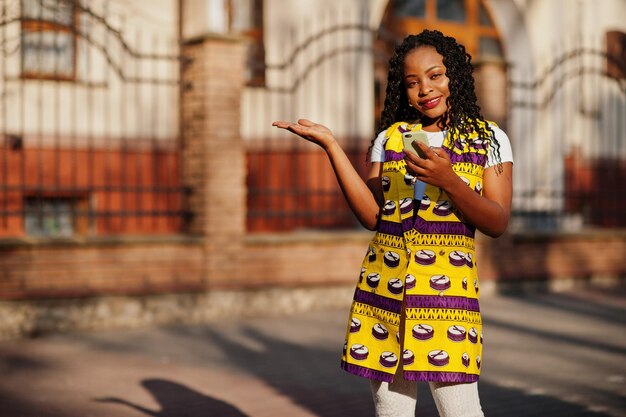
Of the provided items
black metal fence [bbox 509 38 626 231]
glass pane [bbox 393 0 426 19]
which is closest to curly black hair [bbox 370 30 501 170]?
black metal fence [bbox 509 38 626 231]

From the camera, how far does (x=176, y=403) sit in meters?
6.23

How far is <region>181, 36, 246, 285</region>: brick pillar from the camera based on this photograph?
10141 millimetres

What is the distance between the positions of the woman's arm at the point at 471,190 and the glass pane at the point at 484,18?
14251 mm

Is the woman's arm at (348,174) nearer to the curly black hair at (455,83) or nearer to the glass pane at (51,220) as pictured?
the curly black hair at (455,83)

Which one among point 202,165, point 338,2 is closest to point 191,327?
point 202,165

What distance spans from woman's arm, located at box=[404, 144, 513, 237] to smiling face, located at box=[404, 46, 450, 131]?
0.26m

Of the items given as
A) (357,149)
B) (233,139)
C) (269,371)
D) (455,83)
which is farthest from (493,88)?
(455,83)

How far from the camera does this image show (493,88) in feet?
40.2

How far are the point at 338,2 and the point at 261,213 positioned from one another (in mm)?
4661

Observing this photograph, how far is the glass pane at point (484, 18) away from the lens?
17.1m

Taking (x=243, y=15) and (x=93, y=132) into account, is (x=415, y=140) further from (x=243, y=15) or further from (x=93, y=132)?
(x=243, y=15)

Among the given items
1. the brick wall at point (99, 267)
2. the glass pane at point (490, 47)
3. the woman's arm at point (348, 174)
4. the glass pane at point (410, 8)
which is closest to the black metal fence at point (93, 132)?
the brick wall at point (99, 267)

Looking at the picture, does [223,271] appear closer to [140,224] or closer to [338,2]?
[140,224]

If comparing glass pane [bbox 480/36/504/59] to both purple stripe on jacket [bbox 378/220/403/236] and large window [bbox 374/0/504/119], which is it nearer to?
large window [bbox 374/0/504/119]
